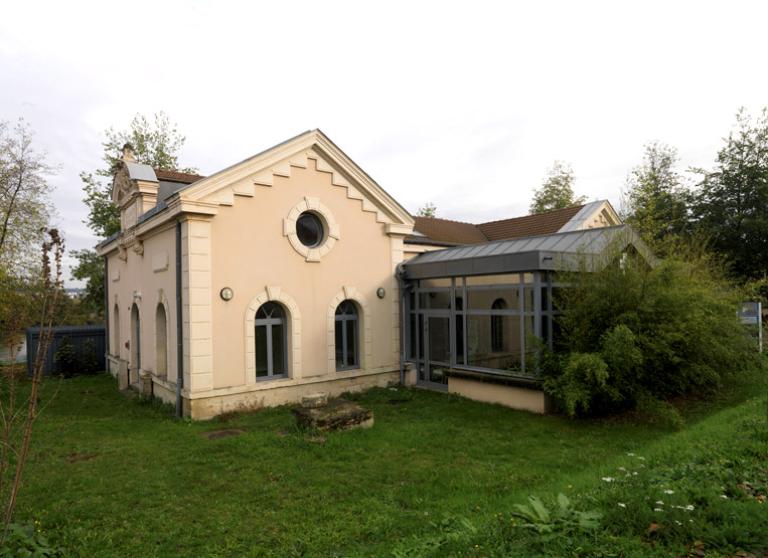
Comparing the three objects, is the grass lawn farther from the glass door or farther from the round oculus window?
the round oculus window

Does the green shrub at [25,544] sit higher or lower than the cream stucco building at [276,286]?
lower

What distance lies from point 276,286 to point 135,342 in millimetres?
5862

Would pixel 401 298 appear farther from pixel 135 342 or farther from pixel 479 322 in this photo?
pixel 135 342

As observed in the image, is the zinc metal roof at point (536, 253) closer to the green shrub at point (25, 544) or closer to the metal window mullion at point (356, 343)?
the metal window mullion at point (356, 343)

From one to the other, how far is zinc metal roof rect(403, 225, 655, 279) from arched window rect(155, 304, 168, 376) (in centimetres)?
641

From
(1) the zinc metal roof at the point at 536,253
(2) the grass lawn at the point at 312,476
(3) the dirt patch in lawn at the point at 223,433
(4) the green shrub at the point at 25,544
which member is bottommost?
(3) the dirt patch in lawn at the point at 223,433

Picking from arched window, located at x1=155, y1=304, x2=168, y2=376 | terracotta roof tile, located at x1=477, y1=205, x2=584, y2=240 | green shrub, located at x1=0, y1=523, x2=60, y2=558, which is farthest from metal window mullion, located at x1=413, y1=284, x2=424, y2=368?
green shrub, located at x1=0, y1=523, x2=60, y2=558

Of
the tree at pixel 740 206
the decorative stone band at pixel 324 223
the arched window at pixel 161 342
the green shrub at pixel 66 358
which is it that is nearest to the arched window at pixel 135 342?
the arched window at pixel 161 342

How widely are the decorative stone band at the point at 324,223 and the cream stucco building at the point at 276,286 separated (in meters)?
0.03

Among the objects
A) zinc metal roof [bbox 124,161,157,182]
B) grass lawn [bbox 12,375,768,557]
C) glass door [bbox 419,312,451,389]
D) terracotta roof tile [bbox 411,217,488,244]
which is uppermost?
zinc metal roof [bbox 124,161,157,182]

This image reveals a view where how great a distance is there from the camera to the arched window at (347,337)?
38.7ft

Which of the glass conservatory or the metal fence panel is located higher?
the glass conservatory

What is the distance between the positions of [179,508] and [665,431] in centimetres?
721

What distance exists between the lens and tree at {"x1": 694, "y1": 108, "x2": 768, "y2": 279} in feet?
63.3
